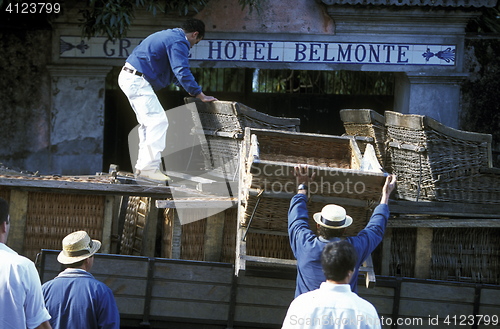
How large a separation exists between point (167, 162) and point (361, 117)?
4.07 m

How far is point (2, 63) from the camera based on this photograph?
10.7m

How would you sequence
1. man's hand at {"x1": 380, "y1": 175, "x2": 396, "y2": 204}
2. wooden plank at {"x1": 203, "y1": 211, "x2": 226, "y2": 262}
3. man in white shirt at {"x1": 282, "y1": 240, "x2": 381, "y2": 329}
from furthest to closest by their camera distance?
wooden plank at {"x1": 203, "y1": 211, "x2": 226, "y2": 262} < man's hand at {"x1": 380, "y1": 175, "x2": 396, "y2": 204} < man in white shirt at {"x1": 282, "y1": 240, "x2": 381, "y2": 329}

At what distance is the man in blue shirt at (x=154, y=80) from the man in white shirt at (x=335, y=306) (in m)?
3.26

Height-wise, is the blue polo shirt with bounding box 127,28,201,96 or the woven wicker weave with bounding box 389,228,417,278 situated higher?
the blue polo shirt with bounding box 127,28,201,96

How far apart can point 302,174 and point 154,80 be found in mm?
2627

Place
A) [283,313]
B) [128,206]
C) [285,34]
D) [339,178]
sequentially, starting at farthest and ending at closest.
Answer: [285,34]
[128,206]
[283,313]
[339,178]

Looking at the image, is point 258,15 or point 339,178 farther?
point 258,15

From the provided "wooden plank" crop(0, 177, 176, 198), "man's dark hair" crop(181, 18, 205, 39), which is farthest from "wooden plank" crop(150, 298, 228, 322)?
"man's dark hair" crop(181, 18, 205, 39)

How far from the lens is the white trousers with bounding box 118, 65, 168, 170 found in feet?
23.5

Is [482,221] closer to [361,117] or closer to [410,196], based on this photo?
[410,196]

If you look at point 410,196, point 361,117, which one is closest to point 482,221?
point 410,196

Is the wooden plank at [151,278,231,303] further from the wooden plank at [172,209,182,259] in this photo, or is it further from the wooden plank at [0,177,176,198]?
the wooden plank at [0,177,176,198]

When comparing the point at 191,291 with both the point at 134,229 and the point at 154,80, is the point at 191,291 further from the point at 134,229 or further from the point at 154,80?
the point at 154,80

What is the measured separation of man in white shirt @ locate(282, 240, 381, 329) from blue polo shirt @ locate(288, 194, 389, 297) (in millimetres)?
825
